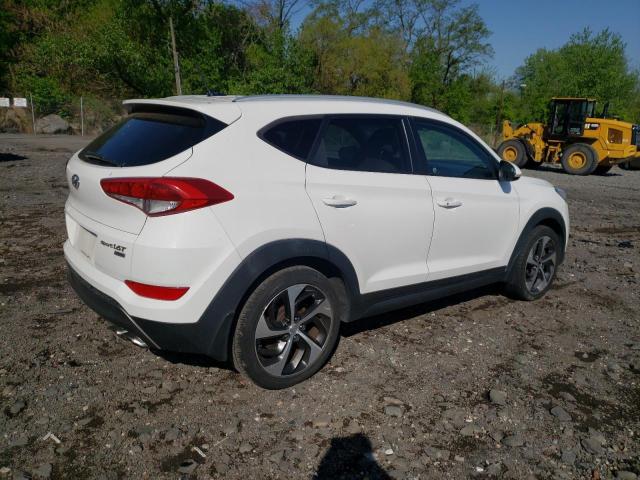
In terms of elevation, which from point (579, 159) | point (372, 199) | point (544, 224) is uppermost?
point (372, 199)

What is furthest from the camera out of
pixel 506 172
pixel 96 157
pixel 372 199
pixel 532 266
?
pixel 532 266

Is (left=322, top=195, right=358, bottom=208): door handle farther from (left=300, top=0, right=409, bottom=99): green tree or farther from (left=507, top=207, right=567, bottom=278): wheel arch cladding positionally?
(left=300, top=0, right=409, bottom=99): green tree

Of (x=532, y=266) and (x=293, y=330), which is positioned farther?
(x=532, y=266)

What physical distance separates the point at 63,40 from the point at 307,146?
32.0 meters

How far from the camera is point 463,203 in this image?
3734 mm

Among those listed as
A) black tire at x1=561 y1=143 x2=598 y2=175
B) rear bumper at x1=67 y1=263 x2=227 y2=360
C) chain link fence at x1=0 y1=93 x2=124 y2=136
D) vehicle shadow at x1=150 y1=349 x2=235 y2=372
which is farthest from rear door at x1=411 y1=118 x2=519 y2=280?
chain link fence at x1=0 y1=93 x2=124 y2=136

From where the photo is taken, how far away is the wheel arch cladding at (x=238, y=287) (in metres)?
2.60

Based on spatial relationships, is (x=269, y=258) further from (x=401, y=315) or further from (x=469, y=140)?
(x=469, y=140)

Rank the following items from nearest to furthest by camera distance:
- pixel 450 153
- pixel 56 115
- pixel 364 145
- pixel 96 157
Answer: pixel 96 157 < pixel 364 145 < pixel 450 153 < pixel 56 115

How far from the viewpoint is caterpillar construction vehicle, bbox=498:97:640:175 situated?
17.1m

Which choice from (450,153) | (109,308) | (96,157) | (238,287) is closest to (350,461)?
(238,287)

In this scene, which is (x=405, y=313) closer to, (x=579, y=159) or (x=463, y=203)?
(x=463, y=203)

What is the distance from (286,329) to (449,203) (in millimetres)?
1541

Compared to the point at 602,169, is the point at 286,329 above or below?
below
